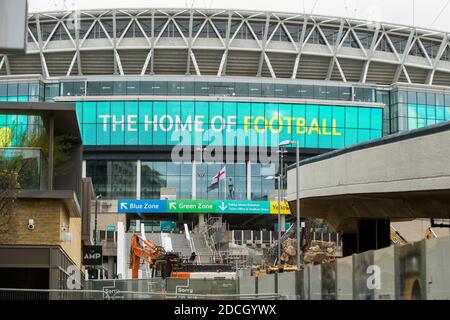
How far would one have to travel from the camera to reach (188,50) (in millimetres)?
115375

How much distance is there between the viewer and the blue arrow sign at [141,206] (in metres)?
104

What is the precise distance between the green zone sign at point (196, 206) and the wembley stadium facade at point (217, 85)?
287 cm

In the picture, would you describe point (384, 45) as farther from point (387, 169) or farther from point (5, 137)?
point (387, 169)

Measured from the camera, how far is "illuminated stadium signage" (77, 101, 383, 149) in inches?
4215

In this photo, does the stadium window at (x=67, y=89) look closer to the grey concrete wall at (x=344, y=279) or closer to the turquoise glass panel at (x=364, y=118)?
the turquoise glass panel at (x=364, y=118)

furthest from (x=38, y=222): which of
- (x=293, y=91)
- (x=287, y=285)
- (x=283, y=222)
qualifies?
(x=293, y=91)

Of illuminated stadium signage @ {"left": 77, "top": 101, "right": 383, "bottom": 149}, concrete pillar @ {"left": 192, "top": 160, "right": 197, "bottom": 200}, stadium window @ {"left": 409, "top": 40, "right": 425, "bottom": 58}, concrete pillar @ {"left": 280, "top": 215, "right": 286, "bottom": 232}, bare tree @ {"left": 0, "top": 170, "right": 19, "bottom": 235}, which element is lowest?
bare tree @ {"left": 0, "top": 170, "right": 19, "bottom": 235}

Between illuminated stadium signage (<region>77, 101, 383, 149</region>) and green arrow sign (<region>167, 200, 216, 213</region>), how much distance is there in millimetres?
8140

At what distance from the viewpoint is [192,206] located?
341ft

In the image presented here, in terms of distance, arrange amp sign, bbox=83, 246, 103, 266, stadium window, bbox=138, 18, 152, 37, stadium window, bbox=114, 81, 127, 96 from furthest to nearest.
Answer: stadium window, bbox=138, 18, 152, 37 < stadium window, bbox=114, 81, 127, 96 < amp sign, bbox=83, 246, 103, 266

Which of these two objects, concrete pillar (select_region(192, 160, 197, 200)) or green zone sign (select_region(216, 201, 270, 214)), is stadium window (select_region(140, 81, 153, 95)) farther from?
green zone sign (select_region(216, 201, 270, 214))

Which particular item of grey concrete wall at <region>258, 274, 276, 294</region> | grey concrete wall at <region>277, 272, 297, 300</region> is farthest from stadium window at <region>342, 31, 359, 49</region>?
grey concrete wall at <region>277, 272, 297, 300</region>

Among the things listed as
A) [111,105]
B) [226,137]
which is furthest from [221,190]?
[111,105]
